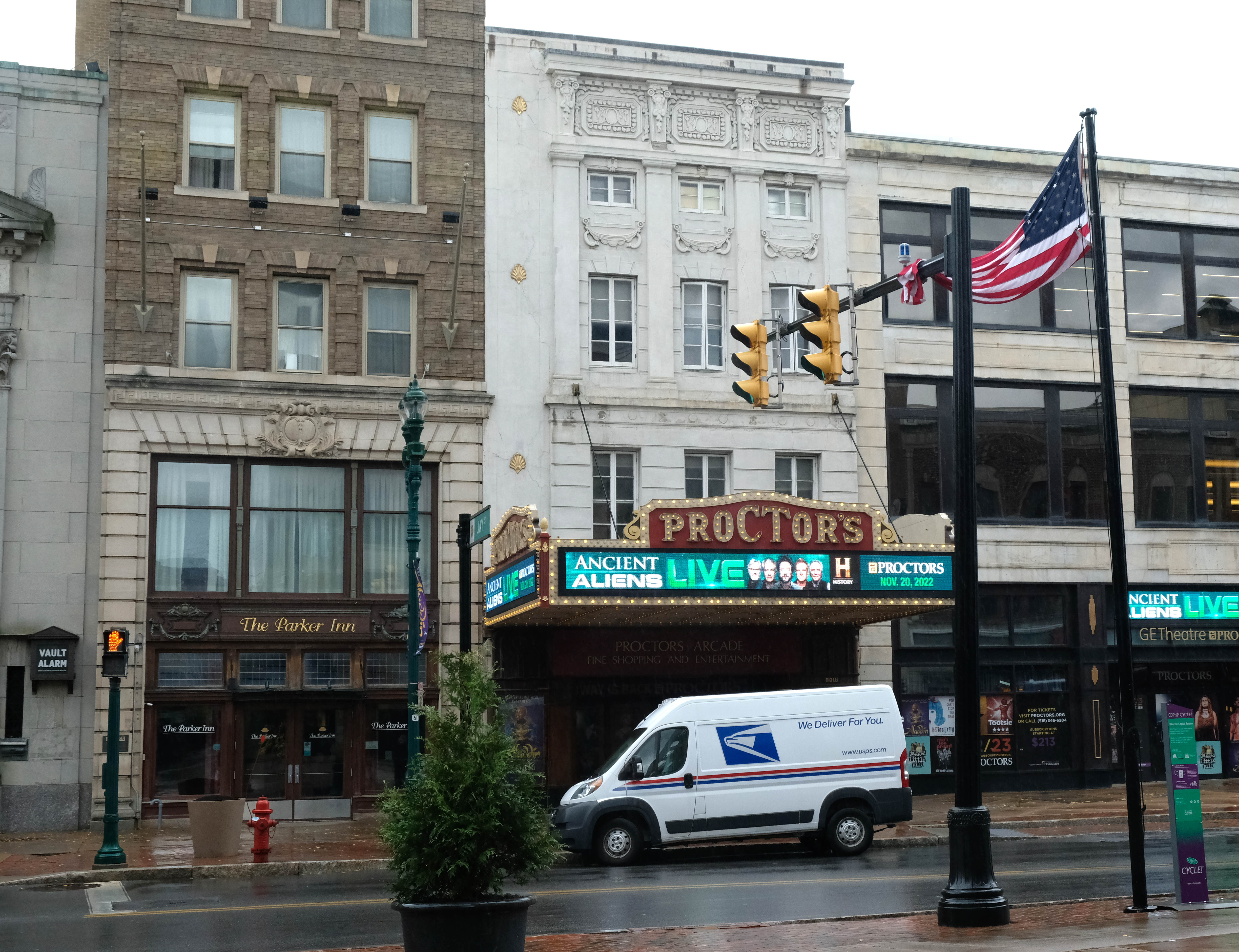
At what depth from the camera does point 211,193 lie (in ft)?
94.7

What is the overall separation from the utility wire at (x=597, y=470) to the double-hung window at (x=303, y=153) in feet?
22.5

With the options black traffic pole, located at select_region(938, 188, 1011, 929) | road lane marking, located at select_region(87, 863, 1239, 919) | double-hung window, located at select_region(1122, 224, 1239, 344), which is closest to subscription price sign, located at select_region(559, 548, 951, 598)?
road lane marking, located at select_region(87, 863, 1239, 919)

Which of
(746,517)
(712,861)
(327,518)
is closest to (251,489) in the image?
(327,518)

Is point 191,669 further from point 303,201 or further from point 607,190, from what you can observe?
point 607,190

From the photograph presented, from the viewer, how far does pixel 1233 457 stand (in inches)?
1350

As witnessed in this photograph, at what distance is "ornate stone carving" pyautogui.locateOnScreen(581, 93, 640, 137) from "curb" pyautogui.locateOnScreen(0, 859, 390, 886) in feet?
54.8

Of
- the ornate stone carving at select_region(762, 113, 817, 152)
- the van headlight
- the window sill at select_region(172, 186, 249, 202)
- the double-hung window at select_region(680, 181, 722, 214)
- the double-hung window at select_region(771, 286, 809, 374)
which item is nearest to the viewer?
the van headlight

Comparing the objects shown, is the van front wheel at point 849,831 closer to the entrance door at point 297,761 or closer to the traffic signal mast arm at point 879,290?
the traffic signal mast arm at point 879,290

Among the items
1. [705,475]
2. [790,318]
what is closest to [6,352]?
[705,475]

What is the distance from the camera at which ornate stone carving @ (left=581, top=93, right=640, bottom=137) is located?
102 ft

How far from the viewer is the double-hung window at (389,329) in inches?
1164

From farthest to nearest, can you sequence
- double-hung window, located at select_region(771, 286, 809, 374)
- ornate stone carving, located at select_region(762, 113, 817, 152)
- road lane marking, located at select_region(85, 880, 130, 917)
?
ornate stone carving, located at select_region(762, 113, 817, 152) < double-hung window, located at select_region(771, 286, 809, 374) < road lane marking, located at select_region(85, 880, 130, 917)

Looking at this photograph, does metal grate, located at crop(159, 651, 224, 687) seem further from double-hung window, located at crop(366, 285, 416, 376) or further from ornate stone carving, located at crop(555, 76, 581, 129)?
ornate stone carving, located at crop(555, 76, 581, 129)

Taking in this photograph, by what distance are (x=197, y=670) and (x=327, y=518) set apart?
3884mm
